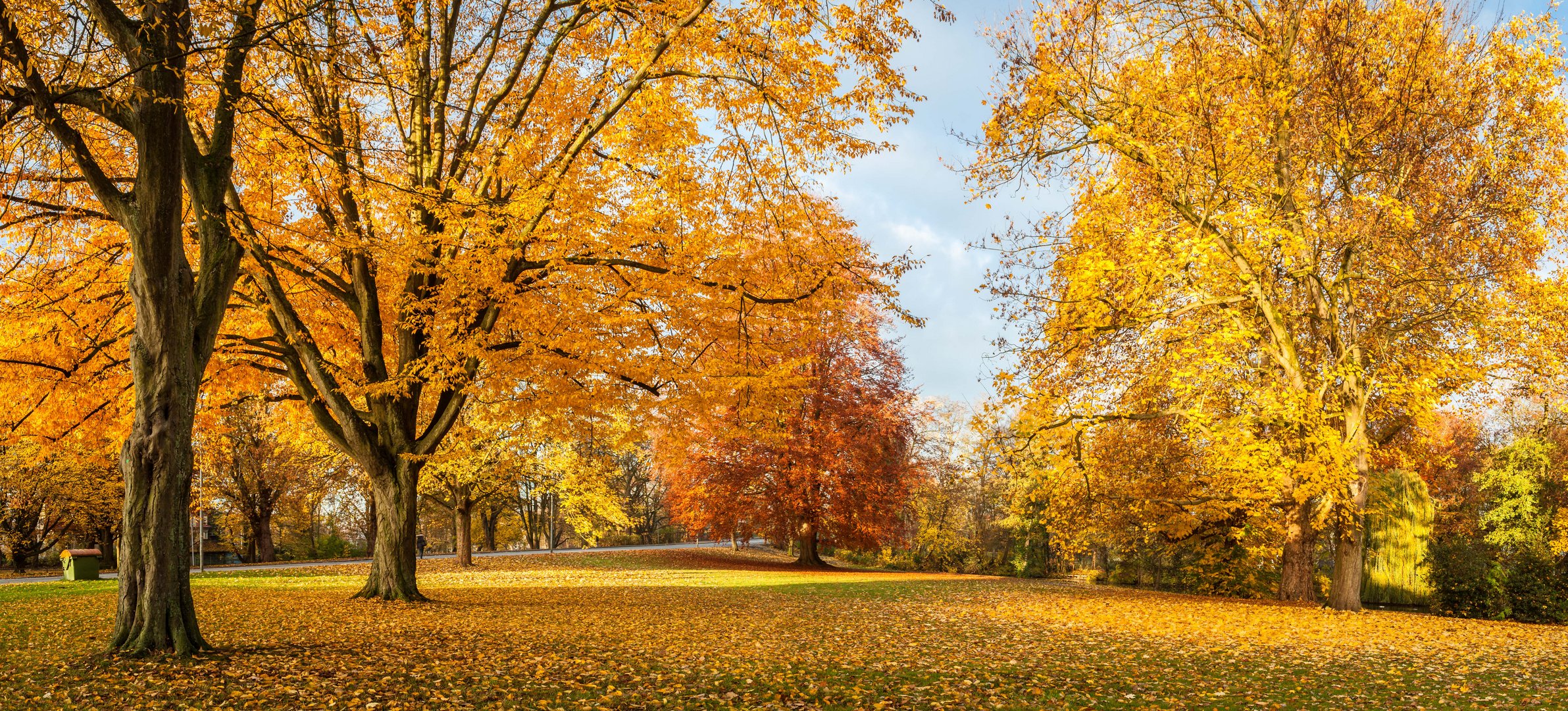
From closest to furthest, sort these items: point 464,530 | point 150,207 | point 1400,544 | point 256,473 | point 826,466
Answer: point 150,207 < point 1400,544 < point 464,530 < point 826,466 < point 256,473

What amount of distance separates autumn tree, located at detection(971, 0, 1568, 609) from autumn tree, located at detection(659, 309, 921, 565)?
40.4 feet

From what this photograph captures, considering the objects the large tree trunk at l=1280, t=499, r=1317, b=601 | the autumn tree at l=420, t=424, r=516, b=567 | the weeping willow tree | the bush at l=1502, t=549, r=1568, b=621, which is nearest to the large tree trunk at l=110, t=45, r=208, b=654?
the autumn tree at l=420, t=424, r=516, b=567

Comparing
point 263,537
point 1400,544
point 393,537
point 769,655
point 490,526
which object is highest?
point 393,537

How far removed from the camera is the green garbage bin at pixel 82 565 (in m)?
19.7

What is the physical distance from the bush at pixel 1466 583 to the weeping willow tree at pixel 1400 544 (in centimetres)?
957

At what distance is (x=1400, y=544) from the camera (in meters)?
24.9

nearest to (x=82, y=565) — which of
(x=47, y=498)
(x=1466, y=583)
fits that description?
Answer: (x=47, y=498)

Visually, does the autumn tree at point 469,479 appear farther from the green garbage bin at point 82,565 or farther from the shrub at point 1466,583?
the shrub at point 1466,583

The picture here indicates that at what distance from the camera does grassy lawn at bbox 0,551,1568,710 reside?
22.1 ft

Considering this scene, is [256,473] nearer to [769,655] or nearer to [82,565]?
[82,565]

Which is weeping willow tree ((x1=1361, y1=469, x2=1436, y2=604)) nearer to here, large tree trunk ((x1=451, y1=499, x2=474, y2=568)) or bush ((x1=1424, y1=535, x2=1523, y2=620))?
bush ((x1=1424, y1=535, x2=1523, y2=620))

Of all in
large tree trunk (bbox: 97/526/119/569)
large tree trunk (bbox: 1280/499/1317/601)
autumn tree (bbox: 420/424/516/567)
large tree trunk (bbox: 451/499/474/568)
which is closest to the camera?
large tree trunk (bbox: 1280/499/1317/601)

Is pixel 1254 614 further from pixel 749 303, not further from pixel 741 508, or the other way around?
pixel 741 508

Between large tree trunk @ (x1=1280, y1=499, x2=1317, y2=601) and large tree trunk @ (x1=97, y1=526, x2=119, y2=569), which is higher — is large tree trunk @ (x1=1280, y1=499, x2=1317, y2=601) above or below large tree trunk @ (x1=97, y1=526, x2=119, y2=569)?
above
